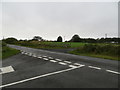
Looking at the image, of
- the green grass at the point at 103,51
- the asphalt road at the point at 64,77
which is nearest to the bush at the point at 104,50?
the green grass at the point at 103,51

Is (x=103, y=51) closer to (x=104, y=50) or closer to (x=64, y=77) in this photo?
(x=104, y=50)

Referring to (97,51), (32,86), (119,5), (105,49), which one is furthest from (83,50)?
(32,86)

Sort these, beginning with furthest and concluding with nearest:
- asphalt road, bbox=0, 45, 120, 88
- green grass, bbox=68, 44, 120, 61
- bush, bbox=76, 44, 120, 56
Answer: bush, bbox=76, 44, 120, 56, green grass, bbox=68, 44, 120, 61, asphalt road, bbox=0, 45, 120, 88

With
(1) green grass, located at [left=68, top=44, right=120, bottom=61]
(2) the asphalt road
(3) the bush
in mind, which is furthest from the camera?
(3) the bush

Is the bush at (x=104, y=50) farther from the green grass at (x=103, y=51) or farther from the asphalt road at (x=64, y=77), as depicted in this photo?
the asphalt road at (x=64, y=77)

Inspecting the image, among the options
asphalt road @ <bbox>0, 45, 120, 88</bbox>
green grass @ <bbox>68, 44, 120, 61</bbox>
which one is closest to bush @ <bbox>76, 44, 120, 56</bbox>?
green grass @ <bbox>68, 44, 120, 61</bbox>

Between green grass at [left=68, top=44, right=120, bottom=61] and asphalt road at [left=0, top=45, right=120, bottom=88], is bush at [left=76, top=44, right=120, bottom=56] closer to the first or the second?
green grass at [left=68, top=44, right=120, bottom=61]

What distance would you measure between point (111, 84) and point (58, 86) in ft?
5.88

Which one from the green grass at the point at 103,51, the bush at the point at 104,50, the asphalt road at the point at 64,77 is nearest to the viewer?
the asphalt road at the point at 64,77

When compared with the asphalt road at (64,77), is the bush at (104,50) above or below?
above

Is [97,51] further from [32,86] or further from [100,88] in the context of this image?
[32,86]

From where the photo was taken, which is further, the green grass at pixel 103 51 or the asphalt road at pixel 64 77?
the green grass at pixel 103 51

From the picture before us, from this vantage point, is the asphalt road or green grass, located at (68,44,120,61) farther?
green grass, located at (68,44,120,61)

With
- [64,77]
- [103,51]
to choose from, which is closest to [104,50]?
[103,51]
